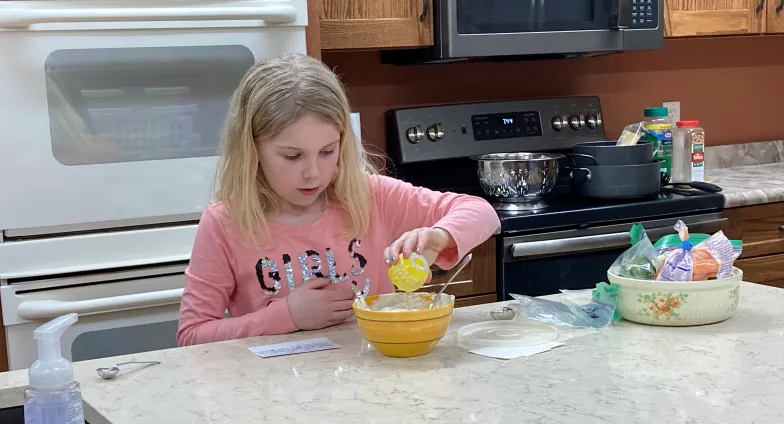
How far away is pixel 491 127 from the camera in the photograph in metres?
3.01

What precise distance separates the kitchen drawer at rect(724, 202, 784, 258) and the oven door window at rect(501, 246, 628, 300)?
46 centimetres

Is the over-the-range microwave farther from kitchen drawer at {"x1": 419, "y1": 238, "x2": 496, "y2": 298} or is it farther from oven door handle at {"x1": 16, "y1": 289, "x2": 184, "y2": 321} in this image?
oven door handle at {"x1": 16, "y1": 289, "x2": 184, "y2": 321}

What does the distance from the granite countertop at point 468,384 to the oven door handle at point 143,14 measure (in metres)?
0.93

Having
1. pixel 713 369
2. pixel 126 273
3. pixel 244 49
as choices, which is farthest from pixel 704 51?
pixel 713 369

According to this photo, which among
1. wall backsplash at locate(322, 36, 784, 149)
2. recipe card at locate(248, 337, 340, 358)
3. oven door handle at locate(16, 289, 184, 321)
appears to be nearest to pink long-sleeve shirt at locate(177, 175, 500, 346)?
recipe card at locate(248, 337, 340, 358)

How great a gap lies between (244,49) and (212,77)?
0.33 feet

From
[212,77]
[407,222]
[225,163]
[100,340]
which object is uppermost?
[212,77]

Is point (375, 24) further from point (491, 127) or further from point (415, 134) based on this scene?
point (491, 127)

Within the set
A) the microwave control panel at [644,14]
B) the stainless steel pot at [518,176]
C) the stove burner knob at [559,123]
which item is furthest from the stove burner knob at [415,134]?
the microwave control panel at [644,14]

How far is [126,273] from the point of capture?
210cm

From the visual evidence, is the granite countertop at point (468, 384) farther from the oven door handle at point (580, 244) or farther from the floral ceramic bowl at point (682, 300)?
Result: the oven door handle at point (580, 244)

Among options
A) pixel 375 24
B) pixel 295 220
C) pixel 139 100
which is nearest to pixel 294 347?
pixel 295 220

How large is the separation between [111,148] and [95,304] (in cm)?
35

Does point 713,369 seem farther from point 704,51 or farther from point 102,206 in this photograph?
point 704,51
